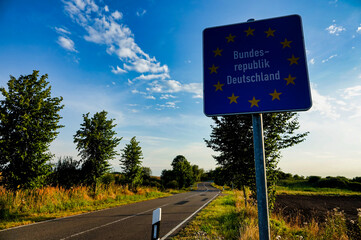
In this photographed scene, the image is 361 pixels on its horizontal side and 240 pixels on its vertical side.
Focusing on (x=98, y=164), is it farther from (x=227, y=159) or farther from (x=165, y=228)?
(x=227, y=159)

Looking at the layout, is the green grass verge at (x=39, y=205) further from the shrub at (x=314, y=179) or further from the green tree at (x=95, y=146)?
the shrub at (x=314, y=179)

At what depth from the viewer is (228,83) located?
2.04 m

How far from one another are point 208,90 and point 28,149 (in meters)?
11.5

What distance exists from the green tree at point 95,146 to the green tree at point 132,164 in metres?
6.28

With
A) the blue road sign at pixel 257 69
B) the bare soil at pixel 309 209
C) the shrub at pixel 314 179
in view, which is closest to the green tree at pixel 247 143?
the bare soil at pixel 309 209

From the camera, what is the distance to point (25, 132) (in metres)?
9.41

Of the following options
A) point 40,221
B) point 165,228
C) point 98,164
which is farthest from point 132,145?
point 165,228

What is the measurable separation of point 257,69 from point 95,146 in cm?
1598

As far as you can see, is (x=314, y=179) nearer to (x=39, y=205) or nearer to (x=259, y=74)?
(x=39, y=205)

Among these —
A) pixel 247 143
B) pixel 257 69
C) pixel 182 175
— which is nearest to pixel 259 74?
pixel 257 69

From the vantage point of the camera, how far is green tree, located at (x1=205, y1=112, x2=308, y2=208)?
7.03m

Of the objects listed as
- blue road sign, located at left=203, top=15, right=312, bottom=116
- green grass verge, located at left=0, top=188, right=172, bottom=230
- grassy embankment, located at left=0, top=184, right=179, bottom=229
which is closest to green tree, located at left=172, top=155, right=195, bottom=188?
grassy embankment, located at left=0, top=184, right=179, bottom=229

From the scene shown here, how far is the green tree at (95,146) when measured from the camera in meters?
15.0

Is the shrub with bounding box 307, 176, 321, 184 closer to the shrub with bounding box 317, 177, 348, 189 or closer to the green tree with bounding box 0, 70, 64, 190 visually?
the shrub with bounding box 317, 177, 348, 189
